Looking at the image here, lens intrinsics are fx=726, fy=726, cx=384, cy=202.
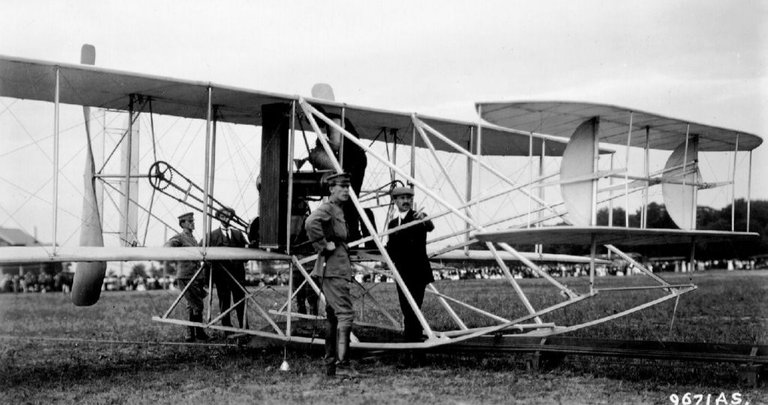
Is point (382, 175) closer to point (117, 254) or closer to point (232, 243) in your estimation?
point (232, 243)

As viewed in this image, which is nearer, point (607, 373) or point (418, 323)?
point (607, 373)

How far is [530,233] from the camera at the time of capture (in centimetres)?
669

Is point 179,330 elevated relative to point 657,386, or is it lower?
lower

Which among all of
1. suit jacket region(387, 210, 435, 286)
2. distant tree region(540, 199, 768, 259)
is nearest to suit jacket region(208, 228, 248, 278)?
suit jacket region(387, 210, 435, 286)

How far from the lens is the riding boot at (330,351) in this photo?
25.5ft

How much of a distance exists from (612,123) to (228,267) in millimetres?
6245

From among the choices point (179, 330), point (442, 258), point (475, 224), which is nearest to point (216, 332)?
point (179, 330)

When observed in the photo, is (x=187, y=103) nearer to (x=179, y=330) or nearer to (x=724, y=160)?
(x=179, y=330)

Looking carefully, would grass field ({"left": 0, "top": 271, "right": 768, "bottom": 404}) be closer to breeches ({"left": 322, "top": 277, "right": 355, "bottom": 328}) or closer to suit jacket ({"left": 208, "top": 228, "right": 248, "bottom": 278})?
breeches ({"left": 322, "top": 277, "right": 355, "bottom": 328})

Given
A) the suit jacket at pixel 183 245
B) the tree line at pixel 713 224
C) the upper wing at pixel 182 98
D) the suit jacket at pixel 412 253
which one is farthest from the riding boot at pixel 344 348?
the tree line at pixel 713 224

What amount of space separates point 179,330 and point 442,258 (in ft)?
19.3

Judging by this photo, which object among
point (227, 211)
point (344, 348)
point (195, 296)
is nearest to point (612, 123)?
point (344, 348)

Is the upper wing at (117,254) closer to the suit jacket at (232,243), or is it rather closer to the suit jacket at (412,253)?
the suit jacket at (412,253)

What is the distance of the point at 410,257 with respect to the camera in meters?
8.84
